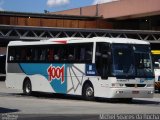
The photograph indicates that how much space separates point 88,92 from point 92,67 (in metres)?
1.23

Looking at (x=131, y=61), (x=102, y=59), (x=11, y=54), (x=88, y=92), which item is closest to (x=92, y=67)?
(x=102, y=59)

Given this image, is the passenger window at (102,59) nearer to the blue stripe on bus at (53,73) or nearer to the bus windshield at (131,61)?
the bus windshield at (131,61)

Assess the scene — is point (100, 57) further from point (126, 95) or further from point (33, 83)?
point (33, 83)

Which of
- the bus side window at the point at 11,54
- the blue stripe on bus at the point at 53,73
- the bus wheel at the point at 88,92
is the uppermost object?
the bus side window at the point at 11,54

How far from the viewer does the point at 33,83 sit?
2844cm

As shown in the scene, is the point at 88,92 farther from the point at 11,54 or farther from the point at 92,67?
the point at 11,54

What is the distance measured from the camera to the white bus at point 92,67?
2308cm

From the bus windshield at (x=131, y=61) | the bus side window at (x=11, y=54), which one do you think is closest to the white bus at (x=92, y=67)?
the bus windshield at (x=131, y=61)

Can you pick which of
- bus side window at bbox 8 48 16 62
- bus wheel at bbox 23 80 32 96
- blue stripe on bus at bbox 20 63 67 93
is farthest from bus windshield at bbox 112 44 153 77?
bus side window at bbox 8 48 16 62

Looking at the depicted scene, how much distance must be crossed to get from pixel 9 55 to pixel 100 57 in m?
8.69

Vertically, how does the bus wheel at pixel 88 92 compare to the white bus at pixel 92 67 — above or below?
below

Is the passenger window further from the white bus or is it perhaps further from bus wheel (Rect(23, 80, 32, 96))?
bus wheel (Rect(23, 80, 32, 96))

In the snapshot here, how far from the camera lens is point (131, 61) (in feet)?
76.7

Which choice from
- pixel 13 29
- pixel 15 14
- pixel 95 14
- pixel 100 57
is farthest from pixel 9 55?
pixel 95 14
